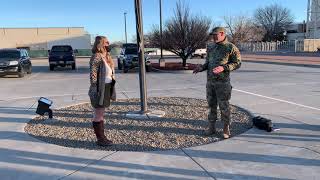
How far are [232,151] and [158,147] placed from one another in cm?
118

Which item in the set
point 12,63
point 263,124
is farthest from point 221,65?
point 12,63

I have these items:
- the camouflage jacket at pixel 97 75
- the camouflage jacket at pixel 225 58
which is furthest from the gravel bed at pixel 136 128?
the camouflage jacket at pixel 225 58

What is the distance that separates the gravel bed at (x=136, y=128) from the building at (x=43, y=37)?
7092 centimetres

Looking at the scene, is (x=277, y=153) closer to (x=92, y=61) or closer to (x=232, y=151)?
(x=232, y=151)

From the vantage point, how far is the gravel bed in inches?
262

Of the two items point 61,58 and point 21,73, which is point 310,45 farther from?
point 21,73

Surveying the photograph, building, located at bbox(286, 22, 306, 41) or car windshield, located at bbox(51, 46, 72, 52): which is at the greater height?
building, located at bbox(286, 22, 306, 41)

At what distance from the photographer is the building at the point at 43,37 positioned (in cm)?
7644

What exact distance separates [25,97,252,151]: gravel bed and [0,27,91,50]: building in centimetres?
7092

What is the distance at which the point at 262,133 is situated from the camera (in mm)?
7043

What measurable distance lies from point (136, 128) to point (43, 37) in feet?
246

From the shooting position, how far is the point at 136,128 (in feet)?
25.3

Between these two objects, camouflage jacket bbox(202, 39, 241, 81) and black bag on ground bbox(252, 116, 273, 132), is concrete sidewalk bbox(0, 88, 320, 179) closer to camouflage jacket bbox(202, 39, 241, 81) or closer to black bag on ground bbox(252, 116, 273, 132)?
black bag on ground bbox(252, 116, 273, 132)

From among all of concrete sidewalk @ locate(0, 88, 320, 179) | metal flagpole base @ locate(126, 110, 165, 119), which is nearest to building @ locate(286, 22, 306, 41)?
metal flagpole base @ locate(126, 110, 165, 119)
